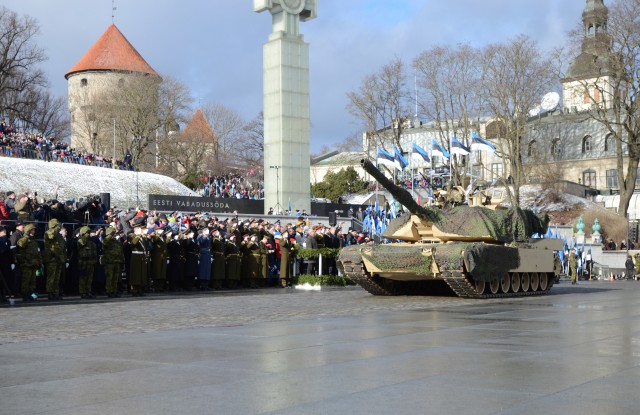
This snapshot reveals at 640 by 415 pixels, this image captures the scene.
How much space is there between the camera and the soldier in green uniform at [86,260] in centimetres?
1927

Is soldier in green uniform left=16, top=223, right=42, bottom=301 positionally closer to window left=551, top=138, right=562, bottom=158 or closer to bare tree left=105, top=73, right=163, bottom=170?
bare tree left=105, top=73, right=163, bottom=170

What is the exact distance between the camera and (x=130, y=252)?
20.8 meters

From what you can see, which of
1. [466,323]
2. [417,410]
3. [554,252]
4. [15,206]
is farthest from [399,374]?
[554,252]

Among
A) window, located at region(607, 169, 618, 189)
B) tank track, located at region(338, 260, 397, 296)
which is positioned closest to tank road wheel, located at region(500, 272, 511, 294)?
tank track, located at region(338, 260, 397, 296)

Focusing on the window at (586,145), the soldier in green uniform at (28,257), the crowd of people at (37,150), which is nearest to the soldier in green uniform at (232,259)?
the soldier in green uniform at (28,257)

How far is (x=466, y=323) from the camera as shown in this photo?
44.9ft

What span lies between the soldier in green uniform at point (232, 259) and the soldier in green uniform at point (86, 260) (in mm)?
4711

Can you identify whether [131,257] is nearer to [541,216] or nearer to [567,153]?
[541,216]

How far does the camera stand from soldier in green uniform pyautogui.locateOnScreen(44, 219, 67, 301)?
18453 millimetres

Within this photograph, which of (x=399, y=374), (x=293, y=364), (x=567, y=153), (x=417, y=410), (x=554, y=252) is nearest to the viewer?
(x=417, y=410)

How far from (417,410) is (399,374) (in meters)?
1.75

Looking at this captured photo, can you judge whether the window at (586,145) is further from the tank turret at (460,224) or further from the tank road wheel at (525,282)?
the tank turret at (460,224)

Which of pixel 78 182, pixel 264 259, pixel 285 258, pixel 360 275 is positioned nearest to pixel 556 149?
pixel 78 182

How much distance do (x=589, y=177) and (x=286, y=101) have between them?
48340 mm
